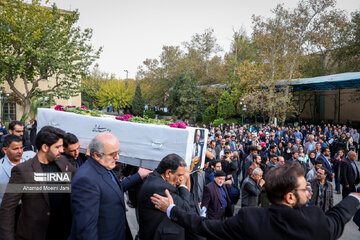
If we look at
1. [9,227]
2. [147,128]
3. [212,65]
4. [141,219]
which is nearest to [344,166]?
[147,128]

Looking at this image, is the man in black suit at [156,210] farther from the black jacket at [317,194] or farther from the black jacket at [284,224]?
the black jacket at [317,194]

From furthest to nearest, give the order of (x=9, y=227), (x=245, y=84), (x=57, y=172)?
1. (x=245, y=84)
2. (x=57, y=172)
3. (x=9, y=227)

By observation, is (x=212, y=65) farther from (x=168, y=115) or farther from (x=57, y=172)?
(x=57, y=172)

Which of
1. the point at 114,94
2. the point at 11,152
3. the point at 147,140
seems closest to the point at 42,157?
the point at 11,152

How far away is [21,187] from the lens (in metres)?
2.54

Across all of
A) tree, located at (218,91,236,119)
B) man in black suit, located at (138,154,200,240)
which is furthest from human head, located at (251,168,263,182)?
tree, located at (218,91,236,119)

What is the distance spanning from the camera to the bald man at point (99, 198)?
2.19m

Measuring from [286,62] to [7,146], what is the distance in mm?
25219

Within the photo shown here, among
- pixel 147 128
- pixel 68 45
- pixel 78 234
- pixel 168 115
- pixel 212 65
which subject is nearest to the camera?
pixel 78 234

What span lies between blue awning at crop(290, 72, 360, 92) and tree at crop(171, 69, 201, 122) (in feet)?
41.0

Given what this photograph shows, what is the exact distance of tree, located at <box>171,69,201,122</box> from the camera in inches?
1357

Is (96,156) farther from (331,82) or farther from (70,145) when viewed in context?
(331,82)

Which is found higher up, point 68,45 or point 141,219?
point 68,45

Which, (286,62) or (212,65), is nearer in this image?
(286,62)
